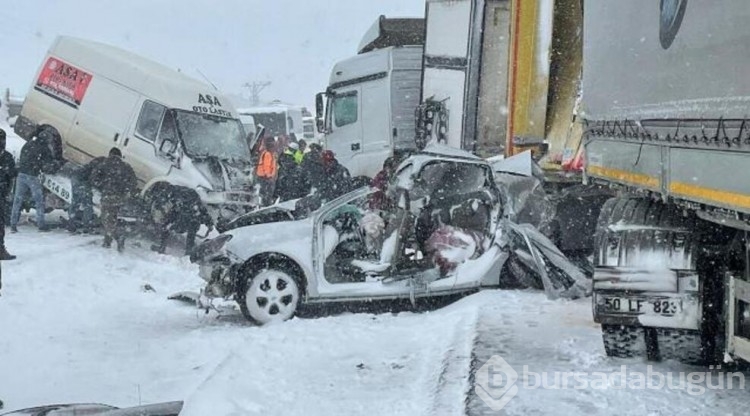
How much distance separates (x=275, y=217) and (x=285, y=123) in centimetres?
2690

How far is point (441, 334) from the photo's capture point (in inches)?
280

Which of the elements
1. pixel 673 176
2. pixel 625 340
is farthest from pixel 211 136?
pixel 673 176

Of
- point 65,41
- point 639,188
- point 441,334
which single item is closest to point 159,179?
point 65,41

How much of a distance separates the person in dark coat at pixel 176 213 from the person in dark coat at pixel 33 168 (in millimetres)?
1787

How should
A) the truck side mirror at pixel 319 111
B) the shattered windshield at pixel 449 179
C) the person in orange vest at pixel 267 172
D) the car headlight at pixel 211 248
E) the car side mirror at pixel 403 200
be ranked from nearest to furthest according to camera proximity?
the car headlight at pixel 211 248 < the car side mirror at pixel 403 200 < the shattered windshield at pixel 449 179 < the truck side mirror at pixel 319 111 < the person in orange vest at pixel 267 172

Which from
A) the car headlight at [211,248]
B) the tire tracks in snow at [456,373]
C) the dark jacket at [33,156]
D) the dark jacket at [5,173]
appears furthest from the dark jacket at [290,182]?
the tire tracks in snow at [456,373]

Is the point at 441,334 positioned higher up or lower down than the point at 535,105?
lower down

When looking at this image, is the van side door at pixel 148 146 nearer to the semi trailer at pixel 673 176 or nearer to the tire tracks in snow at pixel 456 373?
the tire tracks in snow at pixel 456 373

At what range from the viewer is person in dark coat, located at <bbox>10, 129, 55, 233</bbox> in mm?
12547

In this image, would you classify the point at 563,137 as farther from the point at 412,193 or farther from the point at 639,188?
the point at 639,188

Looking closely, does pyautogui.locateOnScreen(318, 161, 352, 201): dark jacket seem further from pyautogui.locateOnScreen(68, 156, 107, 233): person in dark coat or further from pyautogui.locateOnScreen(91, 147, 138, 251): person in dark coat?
pyautogui.locateOnScreen(68, 156, 107, 233): person in dark coat

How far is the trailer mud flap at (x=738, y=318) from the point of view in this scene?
446cm

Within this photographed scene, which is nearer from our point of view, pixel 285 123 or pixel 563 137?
pixel 563 137

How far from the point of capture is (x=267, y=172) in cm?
1812
